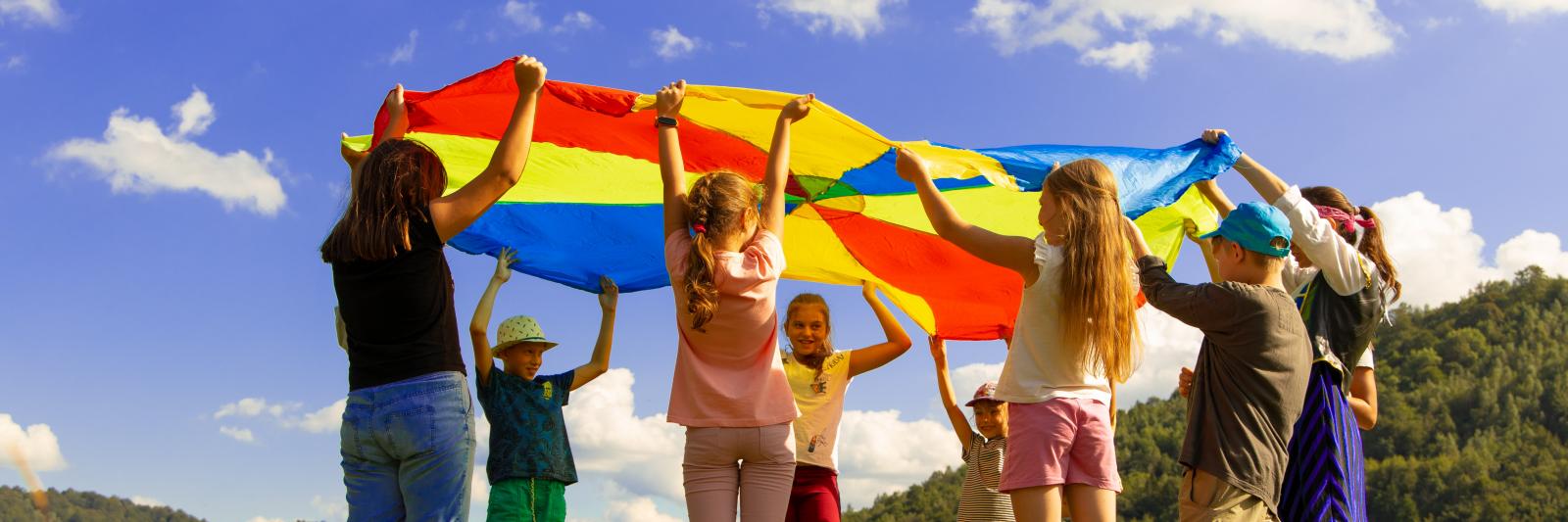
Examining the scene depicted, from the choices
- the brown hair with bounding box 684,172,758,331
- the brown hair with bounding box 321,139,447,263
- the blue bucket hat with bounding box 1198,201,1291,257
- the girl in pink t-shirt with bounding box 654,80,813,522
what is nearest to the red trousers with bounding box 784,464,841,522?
the girl in pink t-shirt with bounding box 654,80,813,522

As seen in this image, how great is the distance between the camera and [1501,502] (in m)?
39.3

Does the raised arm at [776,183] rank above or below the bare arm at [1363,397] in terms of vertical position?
above

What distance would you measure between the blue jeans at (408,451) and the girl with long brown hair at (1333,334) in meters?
2.20

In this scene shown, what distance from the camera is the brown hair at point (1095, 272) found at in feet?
9.64

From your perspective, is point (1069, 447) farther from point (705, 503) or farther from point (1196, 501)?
point (705, 503)

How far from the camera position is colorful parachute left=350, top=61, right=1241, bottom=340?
13.9ft

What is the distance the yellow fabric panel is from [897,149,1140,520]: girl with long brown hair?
2.15m

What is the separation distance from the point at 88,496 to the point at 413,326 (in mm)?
12454

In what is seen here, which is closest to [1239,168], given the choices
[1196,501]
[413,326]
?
[1196,501]

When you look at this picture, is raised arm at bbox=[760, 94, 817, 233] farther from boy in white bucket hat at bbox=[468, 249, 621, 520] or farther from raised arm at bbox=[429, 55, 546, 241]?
boy in white bucket hat at bbox=[468, 249, 621, 520]

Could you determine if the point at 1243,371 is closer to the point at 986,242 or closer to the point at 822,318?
the point at 986,242

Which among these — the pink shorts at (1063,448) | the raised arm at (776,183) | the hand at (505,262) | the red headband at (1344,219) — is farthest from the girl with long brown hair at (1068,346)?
the hand at (505,262)

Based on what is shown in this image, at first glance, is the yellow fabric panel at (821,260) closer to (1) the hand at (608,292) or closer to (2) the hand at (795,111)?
(1) the hand at (608,292)

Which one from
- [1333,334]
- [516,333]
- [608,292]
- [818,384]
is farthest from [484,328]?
[1333,334]
